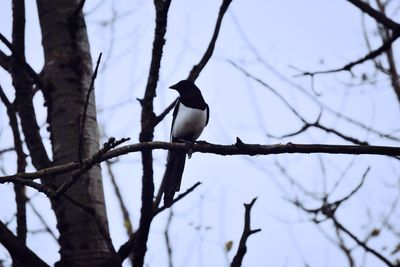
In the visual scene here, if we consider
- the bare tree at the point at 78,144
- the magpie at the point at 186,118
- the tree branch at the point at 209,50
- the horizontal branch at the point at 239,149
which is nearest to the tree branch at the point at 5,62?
the bare tree at the point at 78,144

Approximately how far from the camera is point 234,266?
2553mm

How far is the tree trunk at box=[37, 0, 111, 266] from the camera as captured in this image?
2.94m

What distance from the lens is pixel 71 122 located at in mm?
3246

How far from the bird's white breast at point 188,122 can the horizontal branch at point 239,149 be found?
216 cm

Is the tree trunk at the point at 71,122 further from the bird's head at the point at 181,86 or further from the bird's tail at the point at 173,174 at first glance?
the bird's head at the point at 181,86

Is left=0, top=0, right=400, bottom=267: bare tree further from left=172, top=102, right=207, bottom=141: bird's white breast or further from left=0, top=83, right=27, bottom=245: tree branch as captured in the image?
left=172, top=102, right=207, bottom=141: bird's white breast

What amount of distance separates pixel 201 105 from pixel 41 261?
2521 millimetres

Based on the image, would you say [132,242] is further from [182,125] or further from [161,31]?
[182,125]

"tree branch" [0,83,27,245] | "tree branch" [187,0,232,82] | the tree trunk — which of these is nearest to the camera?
the tree trunk

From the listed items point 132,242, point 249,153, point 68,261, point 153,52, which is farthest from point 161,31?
point 68,261

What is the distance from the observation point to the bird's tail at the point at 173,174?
3.68 meters

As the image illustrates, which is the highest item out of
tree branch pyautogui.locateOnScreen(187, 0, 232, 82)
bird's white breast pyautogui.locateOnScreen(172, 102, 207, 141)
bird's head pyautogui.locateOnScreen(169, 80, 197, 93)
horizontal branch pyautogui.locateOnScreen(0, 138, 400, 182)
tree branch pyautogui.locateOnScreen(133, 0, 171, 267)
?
bird's head pyautogui.locateOnScreen(169, 80, 197, 93)

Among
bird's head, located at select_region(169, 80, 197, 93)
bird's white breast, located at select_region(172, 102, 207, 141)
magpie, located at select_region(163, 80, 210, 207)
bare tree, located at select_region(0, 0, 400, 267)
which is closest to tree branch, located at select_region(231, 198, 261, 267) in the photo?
bare tree, located at select_region(0, 0, 400, 267)

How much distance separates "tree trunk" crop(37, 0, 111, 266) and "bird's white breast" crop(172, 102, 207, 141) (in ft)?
4.26
